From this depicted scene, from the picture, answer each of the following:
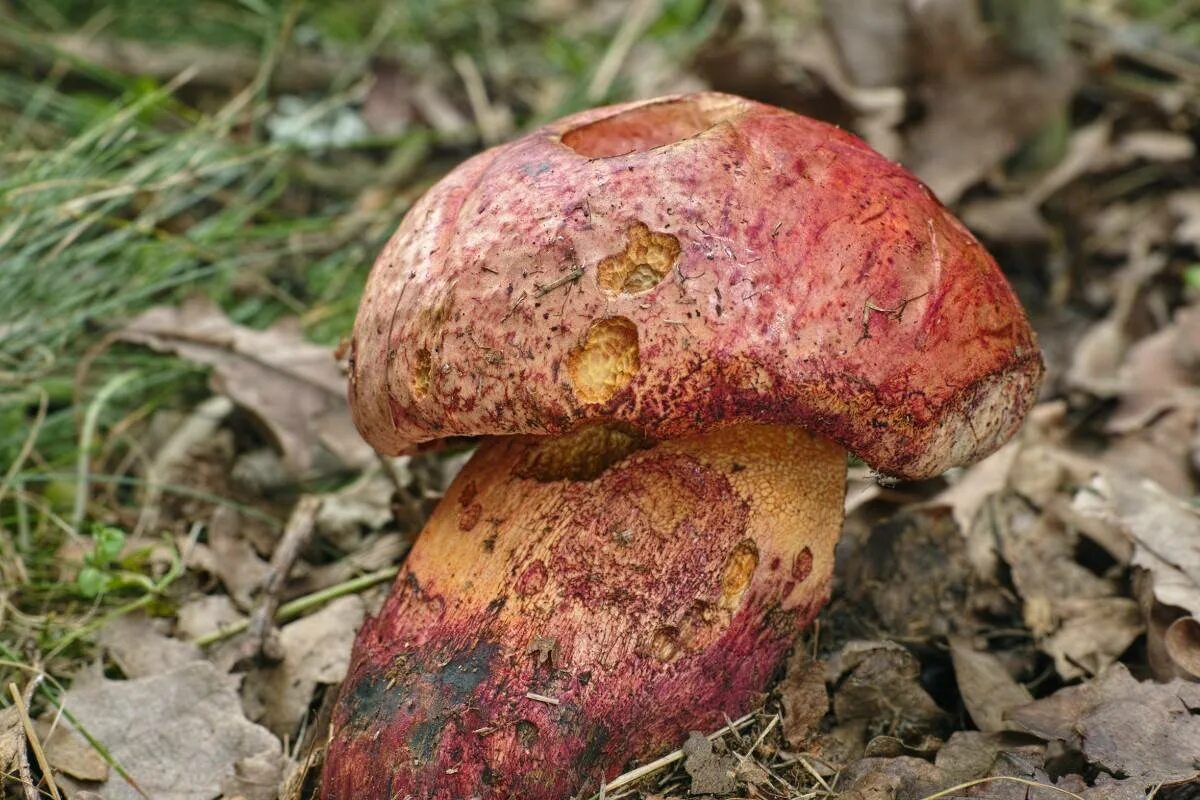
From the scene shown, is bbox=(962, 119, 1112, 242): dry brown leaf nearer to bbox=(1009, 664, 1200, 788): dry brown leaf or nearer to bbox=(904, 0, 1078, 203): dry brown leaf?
bbox=(904, 0, 1078, 203): dry brown leaf

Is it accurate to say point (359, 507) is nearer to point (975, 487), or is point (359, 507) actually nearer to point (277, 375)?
point (277, 375)

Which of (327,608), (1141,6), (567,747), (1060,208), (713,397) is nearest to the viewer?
(713,397)

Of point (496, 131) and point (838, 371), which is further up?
point (838, 371)

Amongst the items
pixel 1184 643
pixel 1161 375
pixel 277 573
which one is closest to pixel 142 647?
pixel 277 573

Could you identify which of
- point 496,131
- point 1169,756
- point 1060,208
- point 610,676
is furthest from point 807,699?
point 496,131

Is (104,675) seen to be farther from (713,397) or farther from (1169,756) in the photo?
(1169,756)
